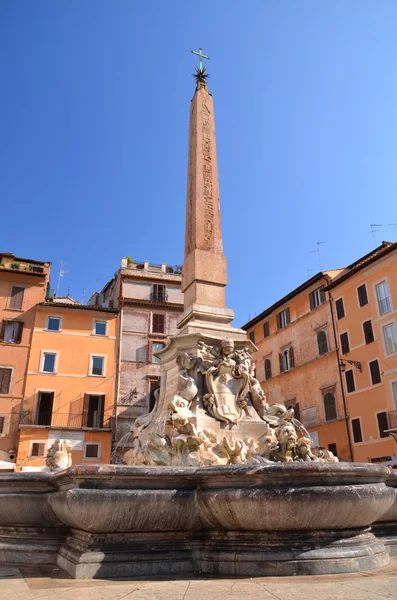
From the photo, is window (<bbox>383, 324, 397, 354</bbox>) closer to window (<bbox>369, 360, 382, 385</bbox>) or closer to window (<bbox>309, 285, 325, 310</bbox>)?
window (<bbox>369, 360, 382, 385</bbox>)

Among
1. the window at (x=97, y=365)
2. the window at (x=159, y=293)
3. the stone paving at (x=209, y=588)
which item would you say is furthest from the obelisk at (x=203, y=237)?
the window at (x=159, y=293)

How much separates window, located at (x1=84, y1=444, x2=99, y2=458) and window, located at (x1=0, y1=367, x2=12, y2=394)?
Answer: 213 inches

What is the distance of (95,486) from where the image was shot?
4004 mm

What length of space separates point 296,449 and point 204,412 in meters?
1.33

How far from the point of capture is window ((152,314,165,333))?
1277 inches

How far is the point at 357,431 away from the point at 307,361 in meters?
5.95

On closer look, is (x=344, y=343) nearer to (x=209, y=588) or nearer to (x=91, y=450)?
(x=91, y=450)

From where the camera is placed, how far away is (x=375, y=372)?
25.0 meters

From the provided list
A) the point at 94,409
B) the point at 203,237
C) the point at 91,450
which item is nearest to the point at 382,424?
the point at 91,450

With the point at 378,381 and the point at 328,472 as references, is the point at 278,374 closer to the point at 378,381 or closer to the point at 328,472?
the point at 378,381

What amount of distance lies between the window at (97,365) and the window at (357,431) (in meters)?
14.9

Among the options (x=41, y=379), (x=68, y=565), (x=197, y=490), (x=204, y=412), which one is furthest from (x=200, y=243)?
(x=41, y=379)

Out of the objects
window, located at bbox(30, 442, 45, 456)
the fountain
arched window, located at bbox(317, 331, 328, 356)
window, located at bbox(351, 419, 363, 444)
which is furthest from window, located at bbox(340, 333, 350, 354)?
the fountain

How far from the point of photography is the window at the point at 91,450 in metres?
27.1
